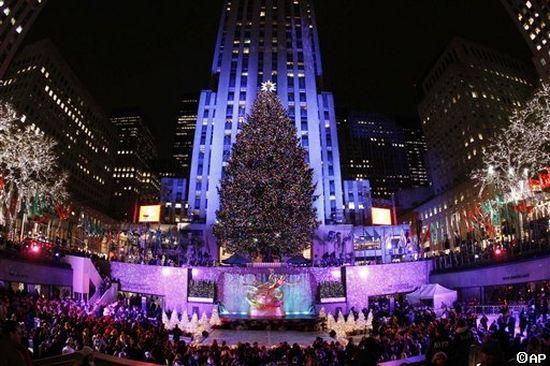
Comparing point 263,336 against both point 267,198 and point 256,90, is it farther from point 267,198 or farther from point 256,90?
point 256,90

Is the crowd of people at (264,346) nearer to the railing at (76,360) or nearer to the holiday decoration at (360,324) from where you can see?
the railing at (76,360)

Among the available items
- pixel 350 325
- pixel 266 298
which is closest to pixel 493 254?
pixel 350 325

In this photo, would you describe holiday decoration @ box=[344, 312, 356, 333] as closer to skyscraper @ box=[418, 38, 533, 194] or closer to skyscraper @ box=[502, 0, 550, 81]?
skyscraper @ box=[418, 38, 533, 194]

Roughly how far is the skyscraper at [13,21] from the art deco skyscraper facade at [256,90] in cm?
2987

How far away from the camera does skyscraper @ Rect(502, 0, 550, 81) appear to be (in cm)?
6838

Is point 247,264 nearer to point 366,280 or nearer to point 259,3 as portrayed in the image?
point 366,280

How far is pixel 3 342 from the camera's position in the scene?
5.31m

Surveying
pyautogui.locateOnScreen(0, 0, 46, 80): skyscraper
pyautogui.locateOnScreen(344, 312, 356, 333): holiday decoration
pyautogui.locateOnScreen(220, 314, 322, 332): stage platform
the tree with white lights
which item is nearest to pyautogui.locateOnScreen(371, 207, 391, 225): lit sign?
the tree with white lights

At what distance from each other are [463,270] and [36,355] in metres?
31.9

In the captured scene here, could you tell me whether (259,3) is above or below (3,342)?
above

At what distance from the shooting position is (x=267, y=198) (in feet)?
120

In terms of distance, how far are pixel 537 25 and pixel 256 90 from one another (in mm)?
49164

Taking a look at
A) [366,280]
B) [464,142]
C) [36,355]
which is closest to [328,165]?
[464,142]

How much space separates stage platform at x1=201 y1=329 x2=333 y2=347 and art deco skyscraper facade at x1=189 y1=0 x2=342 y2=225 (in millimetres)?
36496
